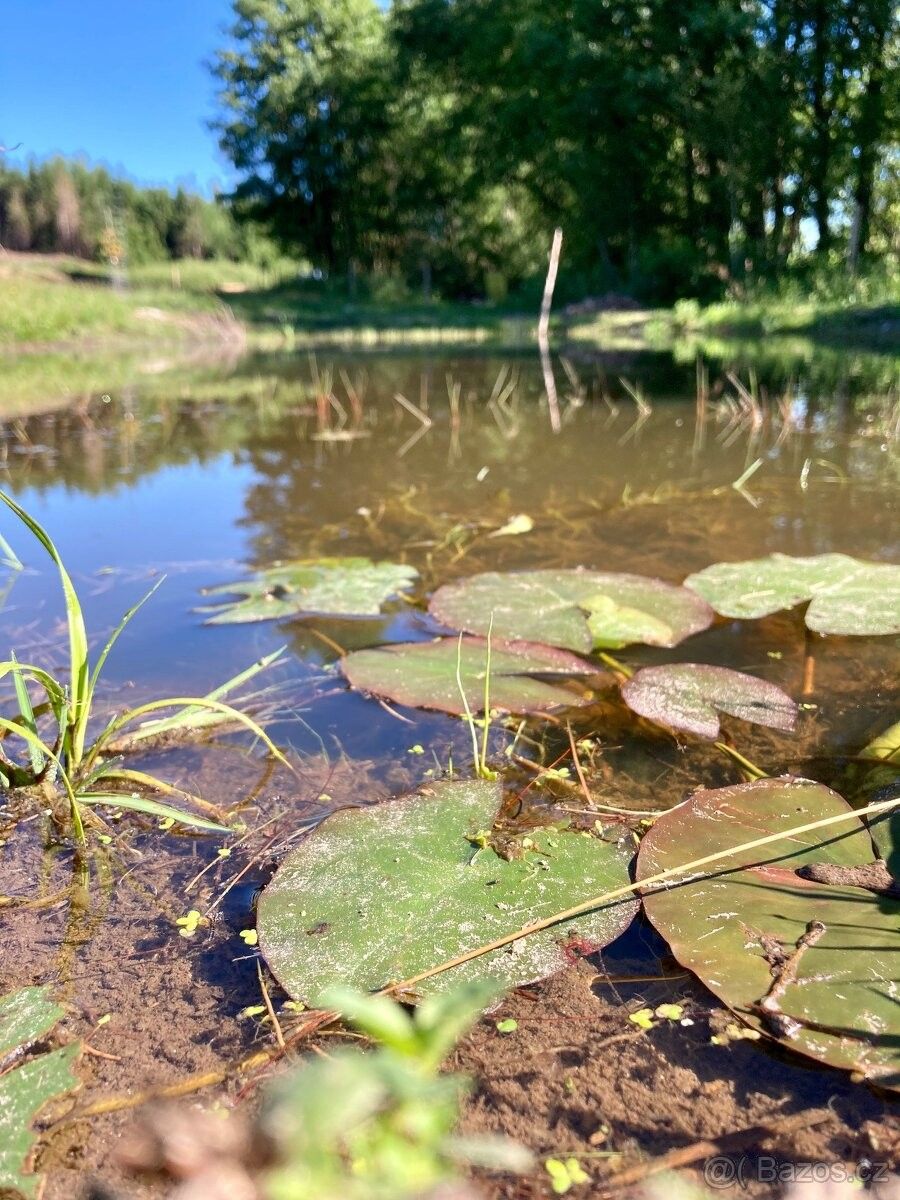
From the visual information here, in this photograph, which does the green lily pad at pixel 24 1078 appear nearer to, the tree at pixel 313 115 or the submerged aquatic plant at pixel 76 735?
the submerged aquatic plant at pixel 76 735

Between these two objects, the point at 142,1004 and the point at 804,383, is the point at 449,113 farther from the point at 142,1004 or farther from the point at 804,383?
the point at 142,1004

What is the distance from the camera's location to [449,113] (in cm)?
2012

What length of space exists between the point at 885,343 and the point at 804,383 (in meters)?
4.24

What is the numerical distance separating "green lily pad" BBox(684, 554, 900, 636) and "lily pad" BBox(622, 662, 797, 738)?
0.32 metres

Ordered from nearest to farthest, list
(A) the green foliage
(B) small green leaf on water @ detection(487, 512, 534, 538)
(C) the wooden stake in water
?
(A) the green foliage → (B) small green leaf on water @ detection(487, 512, 534, 538) → (C) the wooden stake in water

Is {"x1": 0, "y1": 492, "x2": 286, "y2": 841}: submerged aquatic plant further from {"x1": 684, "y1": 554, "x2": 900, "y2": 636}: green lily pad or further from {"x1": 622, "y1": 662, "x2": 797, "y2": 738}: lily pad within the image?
{"x1": 684, "y1": 554, "x2": 900, "y2": 636}: green lily pad

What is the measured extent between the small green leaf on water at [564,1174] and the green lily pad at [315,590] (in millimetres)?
1318

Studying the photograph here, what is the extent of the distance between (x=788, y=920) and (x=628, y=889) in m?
0.17

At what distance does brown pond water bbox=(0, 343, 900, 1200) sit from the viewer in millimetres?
686

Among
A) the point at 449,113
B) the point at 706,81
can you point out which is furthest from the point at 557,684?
the point at 449,113

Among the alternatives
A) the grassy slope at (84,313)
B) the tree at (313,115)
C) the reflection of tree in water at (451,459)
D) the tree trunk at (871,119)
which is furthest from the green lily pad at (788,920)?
the tree at (313,115)

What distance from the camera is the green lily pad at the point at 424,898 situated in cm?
78

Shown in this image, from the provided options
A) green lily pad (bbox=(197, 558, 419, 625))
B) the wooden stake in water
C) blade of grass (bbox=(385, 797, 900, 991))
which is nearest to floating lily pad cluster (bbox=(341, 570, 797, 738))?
green lily pad (bbox=(197, 558, 419, 625))

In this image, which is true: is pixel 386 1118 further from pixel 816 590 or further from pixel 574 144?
pixel 574 144
